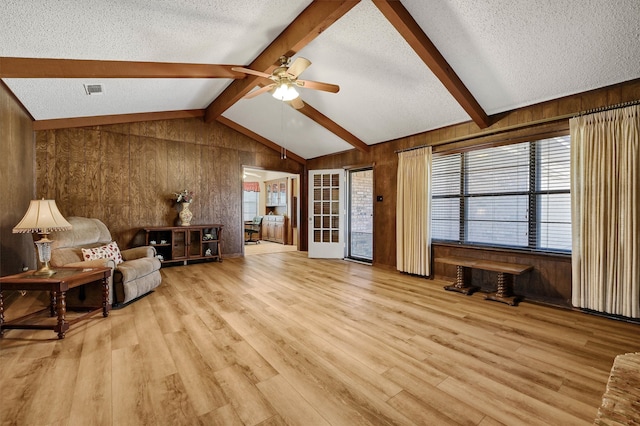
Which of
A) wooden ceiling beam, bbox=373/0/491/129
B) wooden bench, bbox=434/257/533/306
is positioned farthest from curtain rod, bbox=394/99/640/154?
wooden bench, bbox=434/257/533/306

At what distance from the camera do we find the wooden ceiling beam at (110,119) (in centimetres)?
437

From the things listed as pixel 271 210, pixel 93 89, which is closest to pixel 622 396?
pixel 93 89

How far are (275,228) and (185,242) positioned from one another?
397 centimetres

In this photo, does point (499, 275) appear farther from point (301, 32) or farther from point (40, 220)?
point (40, 220)

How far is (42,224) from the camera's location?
2574 millimetres

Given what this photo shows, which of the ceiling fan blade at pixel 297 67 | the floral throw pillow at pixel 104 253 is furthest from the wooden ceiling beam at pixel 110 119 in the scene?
the ceiling fan blade at pixel 297 67

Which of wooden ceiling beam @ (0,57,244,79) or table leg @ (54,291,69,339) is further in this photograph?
wooden ceiling beam @ (0,57,244,79)

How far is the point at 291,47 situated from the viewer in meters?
3.09

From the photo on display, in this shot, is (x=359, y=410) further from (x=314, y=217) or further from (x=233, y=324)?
(x=314, y=217)

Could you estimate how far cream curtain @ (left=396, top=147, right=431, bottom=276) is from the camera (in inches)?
178

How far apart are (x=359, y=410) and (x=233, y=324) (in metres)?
1.56

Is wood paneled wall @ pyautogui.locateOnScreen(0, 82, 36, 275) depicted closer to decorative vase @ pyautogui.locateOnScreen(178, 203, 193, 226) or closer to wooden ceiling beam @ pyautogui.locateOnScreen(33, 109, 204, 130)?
wooden ceiling beam @ pyautogui.locateOnScreen(33, 109, 204, 130)

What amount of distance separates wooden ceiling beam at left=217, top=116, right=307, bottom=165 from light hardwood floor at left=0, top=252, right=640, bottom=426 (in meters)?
4.12

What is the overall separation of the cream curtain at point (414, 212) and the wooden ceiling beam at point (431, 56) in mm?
963
